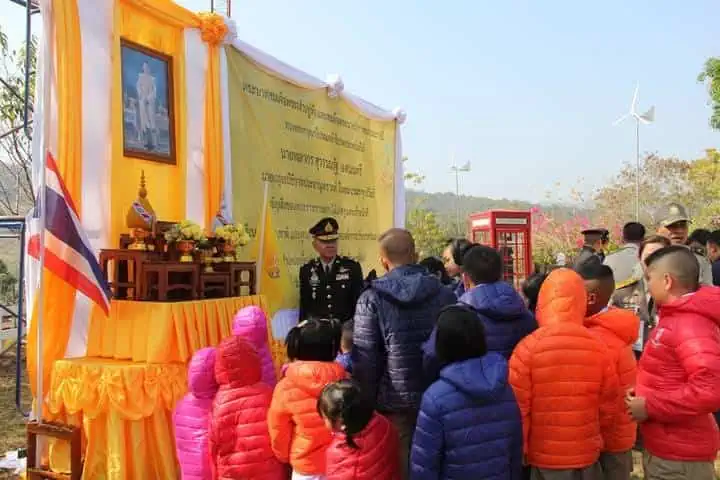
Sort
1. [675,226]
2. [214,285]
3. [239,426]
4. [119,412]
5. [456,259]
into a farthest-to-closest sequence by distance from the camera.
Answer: [675,226] < [456,259] < [214,285] < [119,412] < [239,426]

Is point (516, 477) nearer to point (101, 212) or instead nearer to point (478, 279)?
point (478, 279)

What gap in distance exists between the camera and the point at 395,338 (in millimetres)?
2729

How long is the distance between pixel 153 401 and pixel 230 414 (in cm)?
100

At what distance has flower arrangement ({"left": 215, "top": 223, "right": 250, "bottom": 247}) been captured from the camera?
4055 millimetres

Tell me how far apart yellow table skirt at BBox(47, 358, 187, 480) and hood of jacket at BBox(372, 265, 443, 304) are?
1.47 m

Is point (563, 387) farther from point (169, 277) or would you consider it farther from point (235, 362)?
point (169, 277)

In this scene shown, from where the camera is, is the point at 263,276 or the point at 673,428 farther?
the point at 263,276

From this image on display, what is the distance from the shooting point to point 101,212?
3.89 meters

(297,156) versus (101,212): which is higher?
(297,156)

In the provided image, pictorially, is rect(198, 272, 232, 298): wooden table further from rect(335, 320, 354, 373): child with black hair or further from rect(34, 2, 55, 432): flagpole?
rect(335, 320, 354, 373): child with black hair

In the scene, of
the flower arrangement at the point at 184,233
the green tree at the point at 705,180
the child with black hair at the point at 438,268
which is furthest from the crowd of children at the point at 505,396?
the green tree at the point at 705,180

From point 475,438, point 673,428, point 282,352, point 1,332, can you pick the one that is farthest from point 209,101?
point 1,332

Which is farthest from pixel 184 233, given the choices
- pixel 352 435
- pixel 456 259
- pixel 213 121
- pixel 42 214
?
pixel 352 435

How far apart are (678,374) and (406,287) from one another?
43.6 inches
